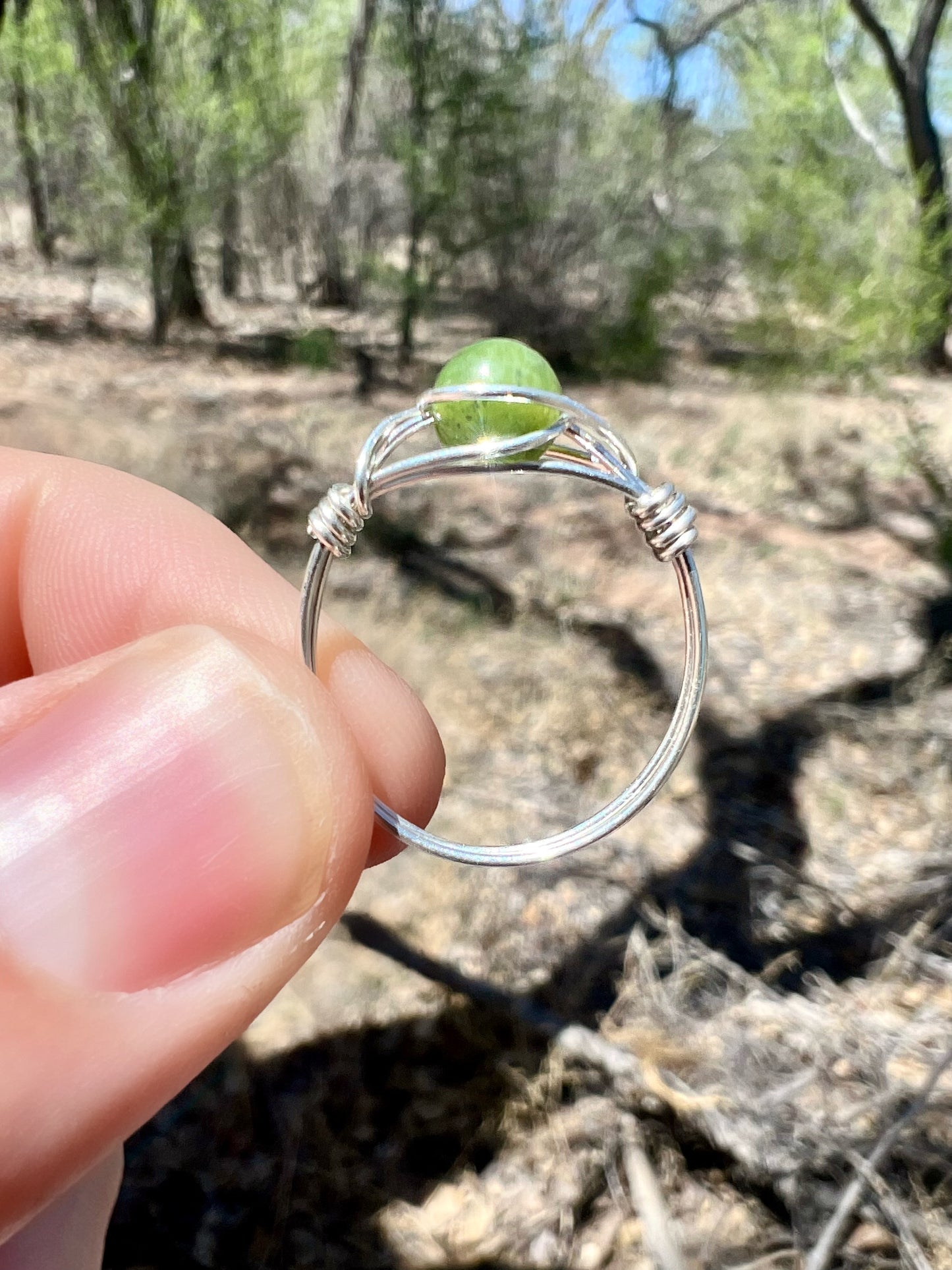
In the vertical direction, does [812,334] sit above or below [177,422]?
above

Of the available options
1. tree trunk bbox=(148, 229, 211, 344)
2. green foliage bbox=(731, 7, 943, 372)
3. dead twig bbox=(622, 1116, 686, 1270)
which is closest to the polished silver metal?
dead twig bbox=(622, 1116, 686, 1270)

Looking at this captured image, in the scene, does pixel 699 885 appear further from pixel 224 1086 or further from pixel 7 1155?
pixel 7 1155

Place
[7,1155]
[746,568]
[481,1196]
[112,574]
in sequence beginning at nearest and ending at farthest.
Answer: [7,1155]
[112,574]
[481,1196]
[746,568]

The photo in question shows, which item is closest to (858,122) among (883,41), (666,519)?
(883,41)

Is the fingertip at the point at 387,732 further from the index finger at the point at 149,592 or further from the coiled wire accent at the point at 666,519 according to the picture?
the coiled wire accent at the point at 666,519

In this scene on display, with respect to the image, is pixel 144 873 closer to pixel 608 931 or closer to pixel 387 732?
pixel 387 732

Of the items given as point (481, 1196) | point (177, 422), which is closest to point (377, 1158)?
point (481, 1196)

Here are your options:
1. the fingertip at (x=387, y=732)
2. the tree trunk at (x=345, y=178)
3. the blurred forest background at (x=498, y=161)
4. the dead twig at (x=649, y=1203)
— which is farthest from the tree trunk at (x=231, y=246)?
the dead twig at (x=649, y=1203)
